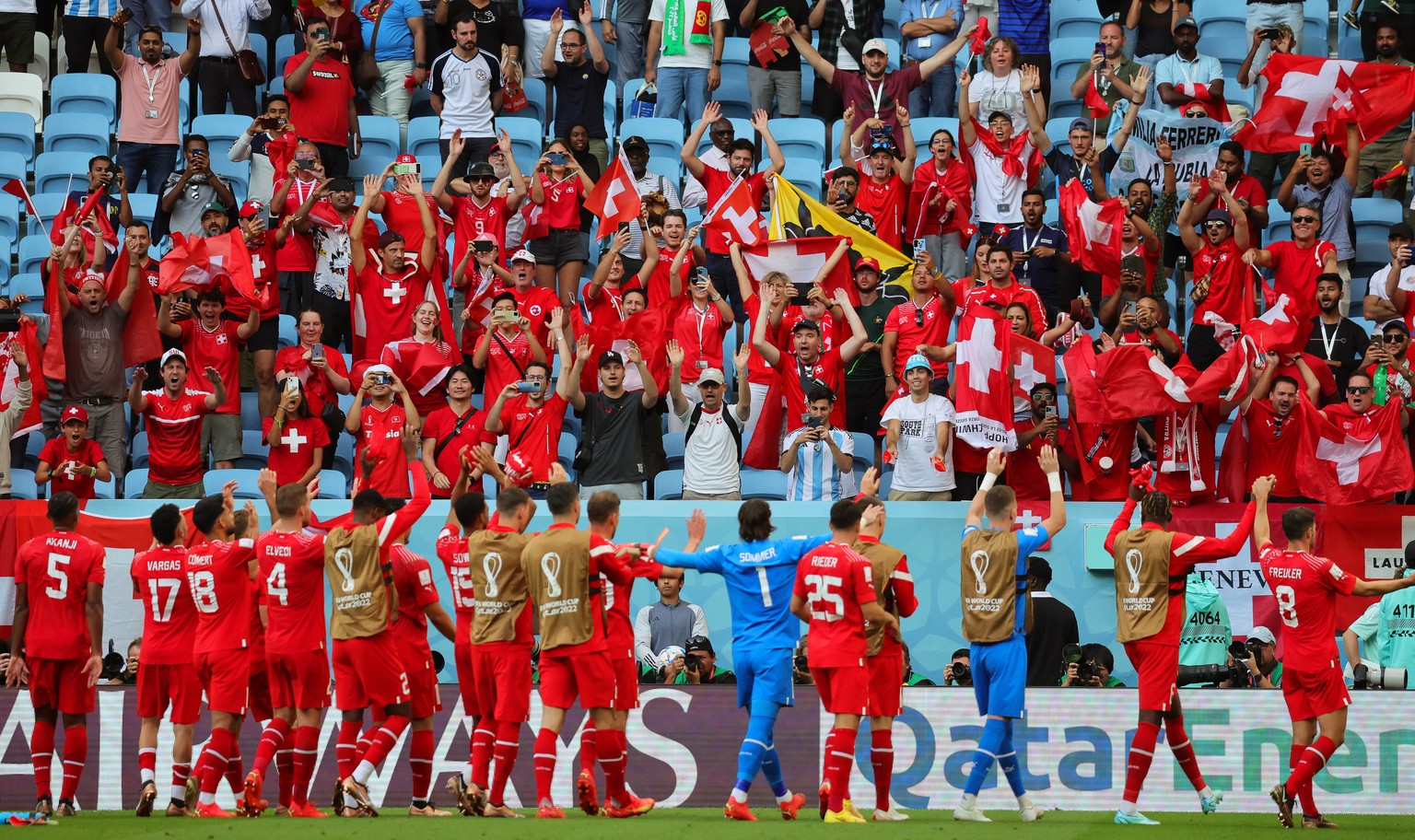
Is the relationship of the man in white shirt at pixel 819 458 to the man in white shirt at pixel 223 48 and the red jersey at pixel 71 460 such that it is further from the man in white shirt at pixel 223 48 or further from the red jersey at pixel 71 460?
the man in white shirt at pixel 223 48

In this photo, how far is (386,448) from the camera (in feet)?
52.7

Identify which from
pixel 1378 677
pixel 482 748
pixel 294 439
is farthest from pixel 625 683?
pixel 1378 677

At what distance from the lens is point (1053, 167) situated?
19031 mm

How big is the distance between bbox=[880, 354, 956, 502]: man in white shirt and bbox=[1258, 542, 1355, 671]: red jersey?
13.6 ft

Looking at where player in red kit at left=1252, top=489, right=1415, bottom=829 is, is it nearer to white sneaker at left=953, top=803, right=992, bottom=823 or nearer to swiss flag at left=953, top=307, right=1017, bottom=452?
white sneaker at left=953, top=803, right=992, bottom=823

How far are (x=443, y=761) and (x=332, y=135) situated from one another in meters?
8.97

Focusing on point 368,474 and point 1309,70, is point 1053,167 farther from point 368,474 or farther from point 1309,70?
point 368,474

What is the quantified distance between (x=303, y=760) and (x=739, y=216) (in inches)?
330

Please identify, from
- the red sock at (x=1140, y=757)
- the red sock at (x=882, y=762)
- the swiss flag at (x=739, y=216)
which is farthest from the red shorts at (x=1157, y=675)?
the swiss flag at (x=739, y=216)

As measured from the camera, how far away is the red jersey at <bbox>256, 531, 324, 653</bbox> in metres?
11.6

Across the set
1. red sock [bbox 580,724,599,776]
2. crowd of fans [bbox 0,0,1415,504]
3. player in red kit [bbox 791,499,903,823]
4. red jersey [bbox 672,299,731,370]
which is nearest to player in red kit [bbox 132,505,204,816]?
crowd of fans [bbox 0,0,1415,504]

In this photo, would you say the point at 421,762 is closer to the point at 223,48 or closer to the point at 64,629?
the point at 64,629

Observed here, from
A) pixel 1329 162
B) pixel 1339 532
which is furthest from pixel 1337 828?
pixel 1329 162

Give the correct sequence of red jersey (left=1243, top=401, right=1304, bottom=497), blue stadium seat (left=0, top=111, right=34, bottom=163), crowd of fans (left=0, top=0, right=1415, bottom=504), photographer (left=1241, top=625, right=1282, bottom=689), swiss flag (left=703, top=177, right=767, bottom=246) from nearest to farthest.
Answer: photographer (left=1241, top=625, right=1282, bottom=689) → red jersey (left=1243, top=401, right=1304, bottom=497) → crowd of fans (left=0, top=0, right=1415, bottom=504) → swiss flag (left=703, top=177, right=767, bottom=246) → blue stadium seat (left=0, top=111, right=34, bottom=163)
